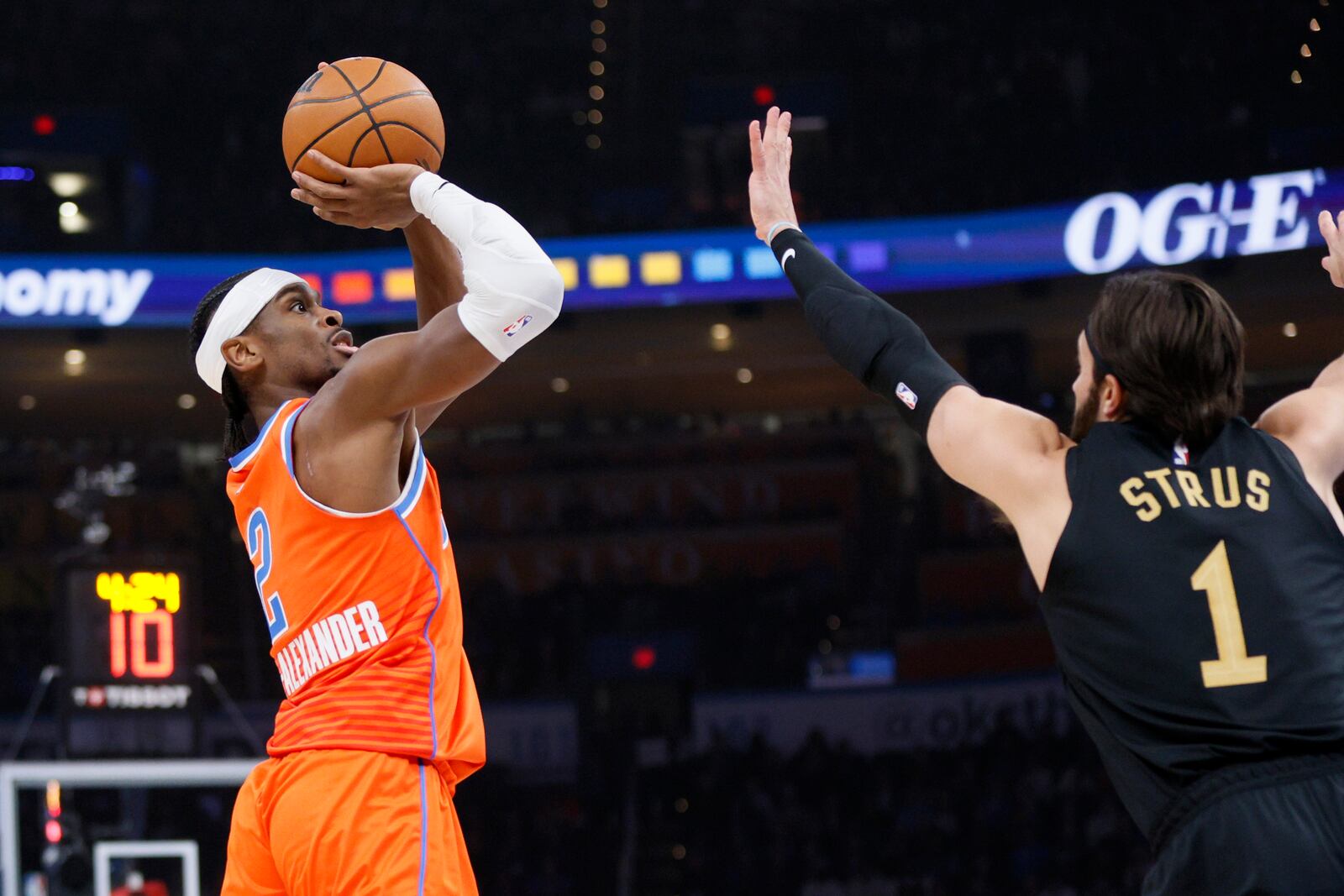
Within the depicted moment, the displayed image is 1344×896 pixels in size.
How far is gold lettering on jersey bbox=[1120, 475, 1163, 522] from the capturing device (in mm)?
2008

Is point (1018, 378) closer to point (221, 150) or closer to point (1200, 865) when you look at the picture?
point (221, 150)

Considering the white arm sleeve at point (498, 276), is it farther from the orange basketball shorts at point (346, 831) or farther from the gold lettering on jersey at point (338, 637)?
the orange basketball shorts at point (346, 831)

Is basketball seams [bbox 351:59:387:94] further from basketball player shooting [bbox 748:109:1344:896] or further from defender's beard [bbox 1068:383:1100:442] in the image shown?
defender's beard [bbox 1068:383:1100:442]

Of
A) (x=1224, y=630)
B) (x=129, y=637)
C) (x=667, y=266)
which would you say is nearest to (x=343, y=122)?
(x=1224, y=630)

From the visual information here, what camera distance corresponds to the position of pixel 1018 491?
2078 mm

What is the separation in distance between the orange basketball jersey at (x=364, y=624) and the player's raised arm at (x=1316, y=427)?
4.92 feet

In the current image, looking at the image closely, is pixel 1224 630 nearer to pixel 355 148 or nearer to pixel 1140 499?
pixel 1140 499

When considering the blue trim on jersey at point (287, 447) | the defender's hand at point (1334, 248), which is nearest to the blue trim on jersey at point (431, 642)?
the blue trim on jersey at point (287, 447)

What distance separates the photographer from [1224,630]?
6.43ft

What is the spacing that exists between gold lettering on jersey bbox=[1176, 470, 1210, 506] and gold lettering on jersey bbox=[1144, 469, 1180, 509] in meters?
0.01

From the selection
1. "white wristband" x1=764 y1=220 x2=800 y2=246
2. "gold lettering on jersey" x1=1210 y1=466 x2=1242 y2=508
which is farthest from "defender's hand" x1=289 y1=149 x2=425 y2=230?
"gold lettering on jersey" x1=1210 y1=466 x2=1242 y2=508

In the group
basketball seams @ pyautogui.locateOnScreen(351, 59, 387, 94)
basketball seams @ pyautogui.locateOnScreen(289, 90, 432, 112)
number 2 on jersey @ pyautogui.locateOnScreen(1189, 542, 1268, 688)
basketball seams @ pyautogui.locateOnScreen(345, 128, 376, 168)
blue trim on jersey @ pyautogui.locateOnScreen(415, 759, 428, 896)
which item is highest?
basketball seams @ pyautogui.locateOnScreen(351, 59, 387, 94)

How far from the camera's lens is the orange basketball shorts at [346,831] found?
2658 millimetres

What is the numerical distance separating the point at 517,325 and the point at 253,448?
66 cm
